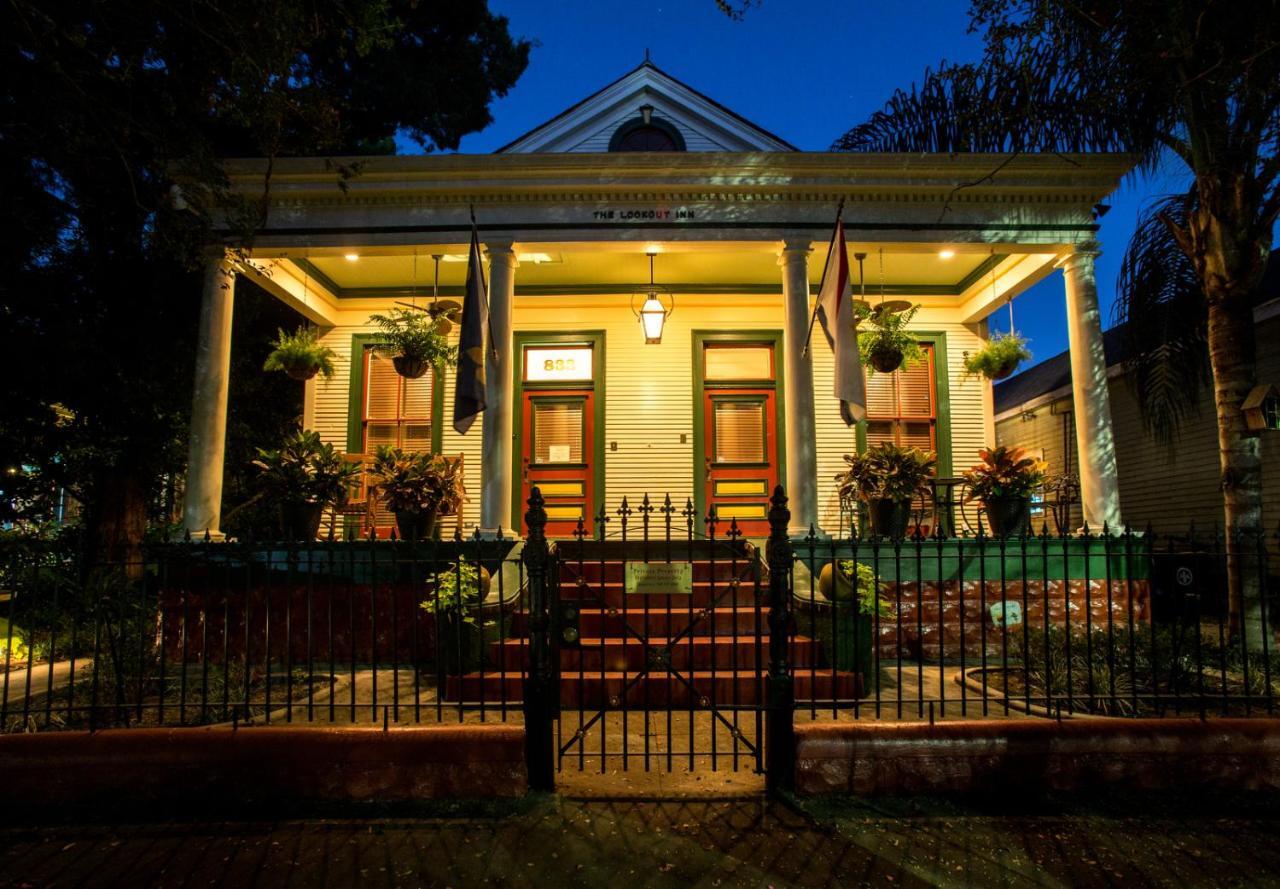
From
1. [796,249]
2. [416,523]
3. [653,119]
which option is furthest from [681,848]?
[653,119]

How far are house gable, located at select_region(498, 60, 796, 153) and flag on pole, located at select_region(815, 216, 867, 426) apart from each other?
4.22 metres

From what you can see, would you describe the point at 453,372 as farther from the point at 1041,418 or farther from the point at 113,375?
the point at 1041,418

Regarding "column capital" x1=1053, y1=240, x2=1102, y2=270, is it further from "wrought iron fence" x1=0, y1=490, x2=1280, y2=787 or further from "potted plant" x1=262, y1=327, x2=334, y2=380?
"potted plant" x1=262, y1=327, x2=334, y2=380

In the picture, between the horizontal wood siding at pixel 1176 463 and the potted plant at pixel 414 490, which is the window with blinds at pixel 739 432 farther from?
the horizontal wood siding at pixel 1176 463

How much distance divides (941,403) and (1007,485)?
310 cm

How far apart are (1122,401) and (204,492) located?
15.6 m

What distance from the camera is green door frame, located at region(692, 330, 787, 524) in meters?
10.7

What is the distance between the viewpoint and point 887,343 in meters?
9.48

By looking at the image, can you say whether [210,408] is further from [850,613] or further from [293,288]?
[850,613]

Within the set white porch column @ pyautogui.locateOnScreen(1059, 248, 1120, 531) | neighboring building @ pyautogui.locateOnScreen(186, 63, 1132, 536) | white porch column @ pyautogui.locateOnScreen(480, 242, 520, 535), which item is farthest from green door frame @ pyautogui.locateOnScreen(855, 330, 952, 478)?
white porch column @ pyautogui.locateOnScreen(480, 242, 520, 535)

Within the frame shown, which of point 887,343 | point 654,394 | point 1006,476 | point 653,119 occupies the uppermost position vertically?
point 653,119

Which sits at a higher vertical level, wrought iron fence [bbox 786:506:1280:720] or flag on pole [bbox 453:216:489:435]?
flag on pole [bbox 453:216:489:435]

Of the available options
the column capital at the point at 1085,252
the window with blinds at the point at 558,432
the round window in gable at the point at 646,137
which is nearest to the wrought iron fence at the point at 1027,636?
the column capital at the point at 1085,252

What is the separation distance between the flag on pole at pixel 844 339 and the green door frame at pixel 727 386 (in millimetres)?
3135
